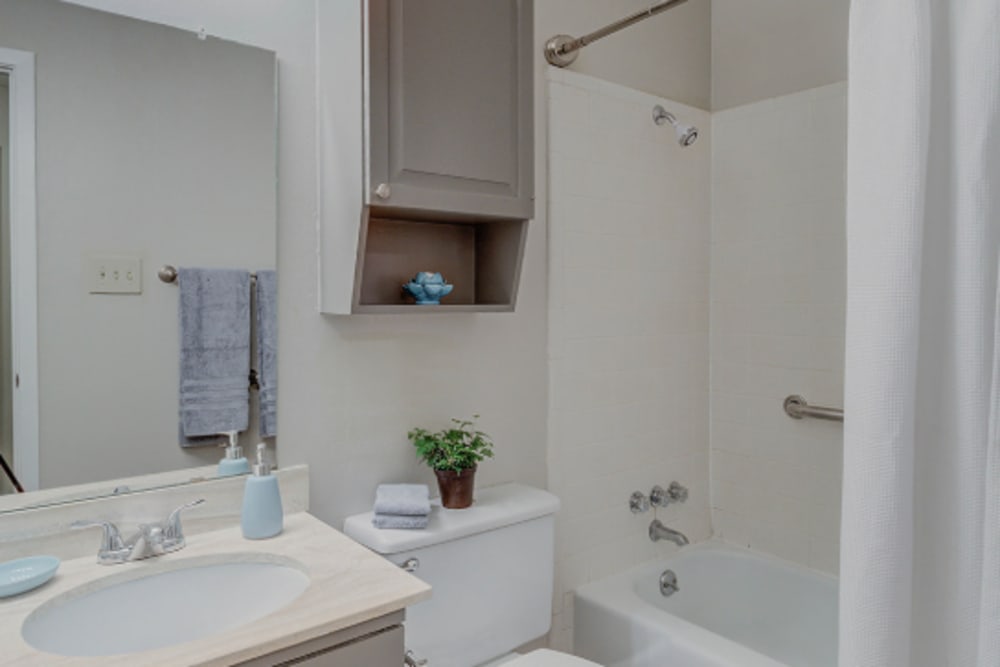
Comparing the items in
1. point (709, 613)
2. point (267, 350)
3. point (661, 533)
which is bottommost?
point (709, 613)

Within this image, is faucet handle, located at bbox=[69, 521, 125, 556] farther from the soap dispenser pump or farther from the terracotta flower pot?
the terracotta flower pot

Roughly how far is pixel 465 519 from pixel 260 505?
1.63 ft

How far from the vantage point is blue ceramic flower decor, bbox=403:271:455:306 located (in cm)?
169

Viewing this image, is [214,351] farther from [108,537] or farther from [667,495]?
[667,495]

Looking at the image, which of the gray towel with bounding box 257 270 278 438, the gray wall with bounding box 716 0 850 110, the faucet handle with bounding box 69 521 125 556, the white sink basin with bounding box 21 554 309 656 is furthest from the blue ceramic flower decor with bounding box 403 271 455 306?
the gray wall with bounding box 716 0 850 110

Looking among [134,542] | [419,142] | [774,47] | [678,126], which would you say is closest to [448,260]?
[419,142]

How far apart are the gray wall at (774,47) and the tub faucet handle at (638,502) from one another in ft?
4.86

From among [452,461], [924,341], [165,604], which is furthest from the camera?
[452,461]

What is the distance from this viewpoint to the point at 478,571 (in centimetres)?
170

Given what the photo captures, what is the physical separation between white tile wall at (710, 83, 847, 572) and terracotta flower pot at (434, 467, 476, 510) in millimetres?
1266

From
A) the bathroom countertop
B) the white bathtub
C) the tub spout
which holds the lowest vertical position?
the white bathtub

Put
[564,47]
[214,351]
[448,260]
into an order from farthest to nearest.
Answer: [564,47] < [448,260] < [214,351]

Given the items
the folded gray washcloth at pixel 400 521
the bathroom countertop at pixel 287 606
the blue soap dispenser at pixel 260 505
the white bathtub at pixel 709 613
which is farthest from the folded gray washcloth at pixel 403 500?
the white bathtub at pixel 709 613

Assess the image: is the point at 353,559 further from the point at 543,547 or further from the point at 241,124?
the point at 241,124
